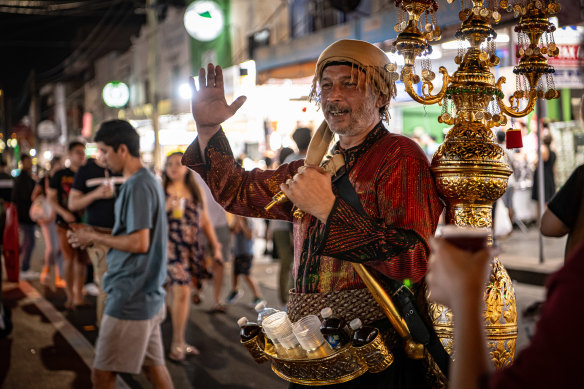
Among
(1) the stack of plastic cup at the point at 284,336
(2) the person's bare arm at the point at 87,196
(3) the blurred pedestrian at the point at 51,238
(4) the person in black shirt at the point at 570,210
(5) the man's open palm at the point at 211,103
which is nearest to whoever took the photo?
(1) the stack of plastic cup at the point at 284,336

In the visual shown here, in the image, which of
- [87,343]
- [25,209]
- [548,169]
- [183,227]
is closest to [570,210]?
[183,227]

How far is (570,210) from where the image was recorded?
12.3ft

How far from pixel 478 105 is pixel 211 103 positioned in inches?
43.8

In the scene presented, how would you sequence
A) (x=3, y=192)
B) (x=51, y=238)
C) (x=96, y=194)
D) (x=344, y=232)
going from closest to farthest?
(x=344, y=232) < (x=96, y=194) < (x=3, y=192) < (x=51, y=238)

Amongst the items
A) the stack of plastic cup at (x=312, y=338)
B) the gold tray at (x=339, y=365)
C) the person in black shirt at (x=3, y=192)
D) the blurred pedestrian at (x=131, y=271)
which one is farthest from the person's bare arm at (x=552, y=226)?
the person in black shirt at (x=3, y=192)

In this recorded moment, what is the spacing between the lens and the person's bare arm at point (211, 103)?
8.83 ft

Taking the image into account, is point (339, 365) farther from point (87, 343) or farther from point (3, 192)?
point (3, 192)

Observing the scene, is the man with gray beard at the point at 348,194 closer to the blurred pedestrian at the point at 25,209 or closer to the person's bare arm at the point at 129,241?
the person's bare arm at the point at 129,241

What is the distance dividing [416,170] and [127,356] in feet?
8.73

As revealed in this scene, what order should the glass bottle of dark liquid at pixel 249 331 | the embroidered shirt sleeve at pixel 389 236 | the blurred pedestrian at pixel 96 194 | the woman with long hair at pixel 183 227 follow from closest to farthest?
the embroidered shirt sleeve at pixel 389 236 < the glass bottle of dark liquid at pixel 249 331 < the blurred pedestrian at pixel 96 194 < the woman with long hair at pixel 183 227

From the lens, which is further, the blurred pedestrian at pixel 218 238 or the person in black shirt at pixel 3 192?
the blurred pedestrian at pixel 218 238

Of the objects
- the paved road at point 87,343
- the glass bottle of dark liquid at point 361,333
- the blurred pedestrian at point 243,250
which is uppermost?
the glass bottle of dark liquid at point 361,333

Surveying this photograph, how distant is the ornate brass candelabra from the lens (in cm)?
235

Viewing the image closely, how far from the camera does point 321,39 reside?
1364 cm
